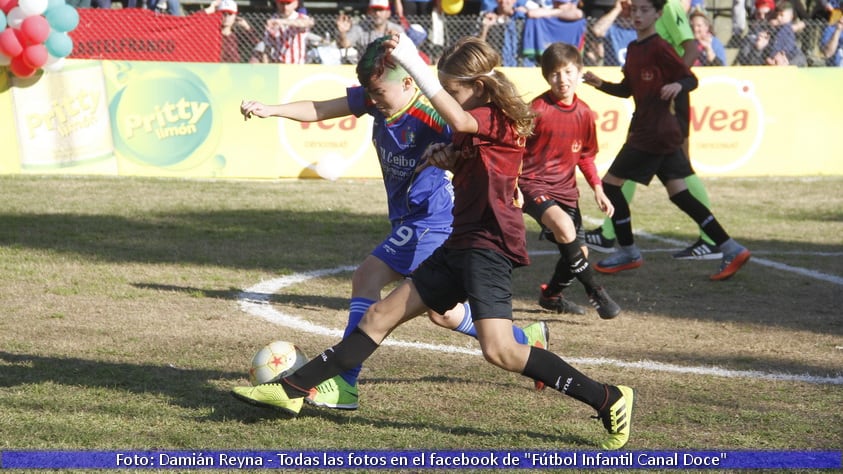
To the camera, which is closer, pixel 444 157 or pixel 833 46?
pixel 444 157

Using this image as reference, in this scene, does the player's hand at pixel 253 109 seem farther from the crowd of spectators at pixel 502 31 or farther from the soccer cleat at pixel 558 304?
the crowd of spectators at pixel 502 31

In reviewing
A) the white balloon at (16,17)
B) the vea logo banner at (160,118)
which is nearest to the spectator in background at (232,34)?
the vea logo banner at (160,118)

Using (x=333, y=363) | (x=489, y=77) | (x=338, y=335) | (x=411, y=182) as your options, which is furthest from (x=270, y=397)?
(x=338, y=335)

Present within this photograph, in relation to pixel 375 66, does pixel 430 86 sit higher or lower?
higher

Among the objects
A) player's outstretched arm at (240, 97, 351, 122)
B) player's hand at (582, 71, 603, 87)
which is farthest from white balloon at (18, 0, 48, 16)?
player's outstretched arm at (240, 97, 351, 122)

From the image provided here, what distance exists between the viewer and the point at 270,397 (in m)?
4.66

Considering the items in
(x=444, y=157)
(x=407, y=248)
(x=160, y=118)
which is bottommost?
(x=160, y=118)

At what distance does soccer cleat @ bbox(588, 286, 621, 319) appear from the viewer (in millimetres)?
6824

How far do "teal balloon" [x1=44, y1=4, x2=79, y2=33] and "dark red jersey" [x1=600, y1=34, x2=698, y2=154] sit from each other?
7.49m

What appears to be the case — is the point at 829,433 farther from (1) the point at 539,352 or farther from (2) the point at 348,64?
(2) the point at 348,64

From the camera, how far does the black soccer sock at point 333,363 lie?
4.68 m

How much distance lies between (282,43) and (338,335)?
9852 mm

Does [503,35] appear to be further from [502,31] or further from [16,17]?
[16,17]

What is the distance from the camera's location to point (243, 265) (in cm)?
870
